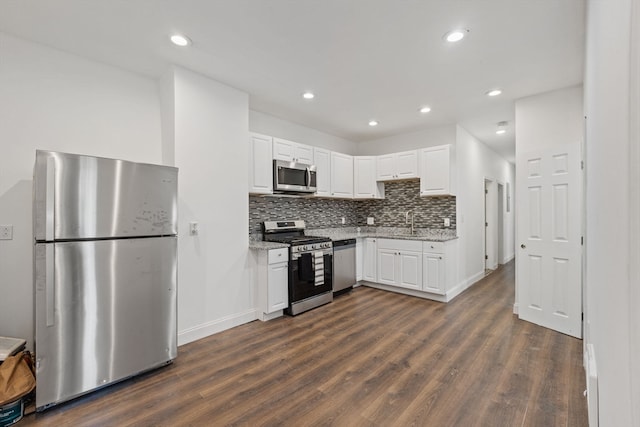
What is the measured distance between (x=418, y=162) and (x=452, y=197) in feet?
2.56

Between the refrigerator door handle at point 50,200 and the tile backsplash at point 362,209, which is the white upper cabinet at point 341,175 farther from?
the refrigerator door handle at point 50,200

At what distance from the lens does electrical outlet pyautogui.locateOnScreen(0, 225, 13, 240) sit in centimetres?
227

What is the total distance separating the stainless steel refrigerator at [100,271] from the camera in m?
1.91

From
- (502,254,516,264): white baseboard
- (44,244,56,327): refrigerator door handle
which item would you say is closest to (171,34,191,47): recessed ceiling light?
(44,244,56,327): refrigerator door handle

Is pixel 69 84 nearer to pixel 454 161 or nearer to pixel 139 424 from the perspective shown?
pixel 139 424

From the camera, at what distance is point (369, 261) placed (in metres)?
4.86

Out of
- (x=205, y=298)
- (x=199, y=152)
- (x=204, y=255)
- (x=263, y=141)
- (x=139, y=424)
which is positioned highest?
(x=263, y=141)

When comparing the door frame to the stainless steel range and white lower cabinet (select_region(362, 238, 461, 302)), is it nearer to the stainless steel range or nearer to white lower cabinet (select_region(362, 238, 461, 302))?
white lower cabinet (select_region(362, 238, 461, 302))

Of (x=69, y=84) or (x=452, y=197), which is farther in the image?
(x=452, y=197)

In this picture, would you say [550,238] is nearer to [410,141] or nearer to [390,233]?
[390,233]

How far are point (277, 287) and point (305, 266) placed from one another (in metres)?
0.47

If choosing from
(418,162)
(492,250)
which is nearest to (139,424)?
(418,162)

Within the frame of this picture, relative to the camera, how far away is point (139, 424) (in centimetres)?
181

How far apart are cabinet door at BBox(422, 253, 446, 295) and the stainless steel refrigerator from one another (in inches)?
131
